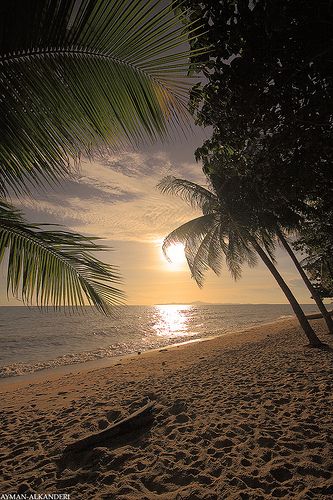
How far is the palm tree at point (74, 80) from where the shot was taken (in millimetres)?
1637

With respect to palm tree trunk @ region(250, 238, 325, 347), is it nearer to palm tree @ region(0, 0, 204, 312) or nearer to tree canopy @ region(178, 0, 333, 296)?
tree canopy @ region(178, 0, 333, 296)

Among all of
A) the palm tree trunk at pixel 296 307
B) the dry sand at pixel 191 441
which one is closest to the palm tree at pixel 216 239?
the palm tree trunk at pixel 296 307

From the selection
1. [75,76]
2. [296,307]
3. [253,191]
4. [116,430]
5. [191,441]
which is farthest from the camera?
[296,307]

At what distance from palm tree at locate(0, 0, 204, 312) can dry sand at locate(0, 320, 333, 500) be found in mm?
2805

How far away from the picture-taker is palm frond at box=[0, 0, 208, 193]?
5.36 ft

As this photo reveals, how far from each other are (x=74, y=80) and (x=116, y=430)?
4.90m

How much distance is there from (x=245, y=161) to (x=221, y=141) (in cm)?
96

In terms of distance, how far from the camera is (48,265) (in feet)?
8.11

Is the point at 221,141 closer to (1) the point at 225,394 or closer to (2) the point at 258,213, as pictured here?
(1) the point at 225,394

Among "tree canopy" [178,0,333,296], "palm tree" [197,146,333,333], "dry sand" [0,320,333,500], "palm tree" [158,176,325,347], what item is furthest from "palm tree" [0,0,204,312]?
"palm tree" [158,176,325,347]

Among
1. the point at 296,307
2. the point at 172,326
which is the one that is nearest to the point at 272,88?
the point at 296,307

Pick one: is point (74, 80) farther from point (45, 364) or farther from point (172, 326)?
point (172, 326)

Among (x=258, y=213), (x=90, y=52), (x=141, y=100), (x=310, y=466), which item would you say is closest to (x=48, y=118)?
(x=90, y=52)

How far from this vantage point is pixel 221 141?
4070mm
